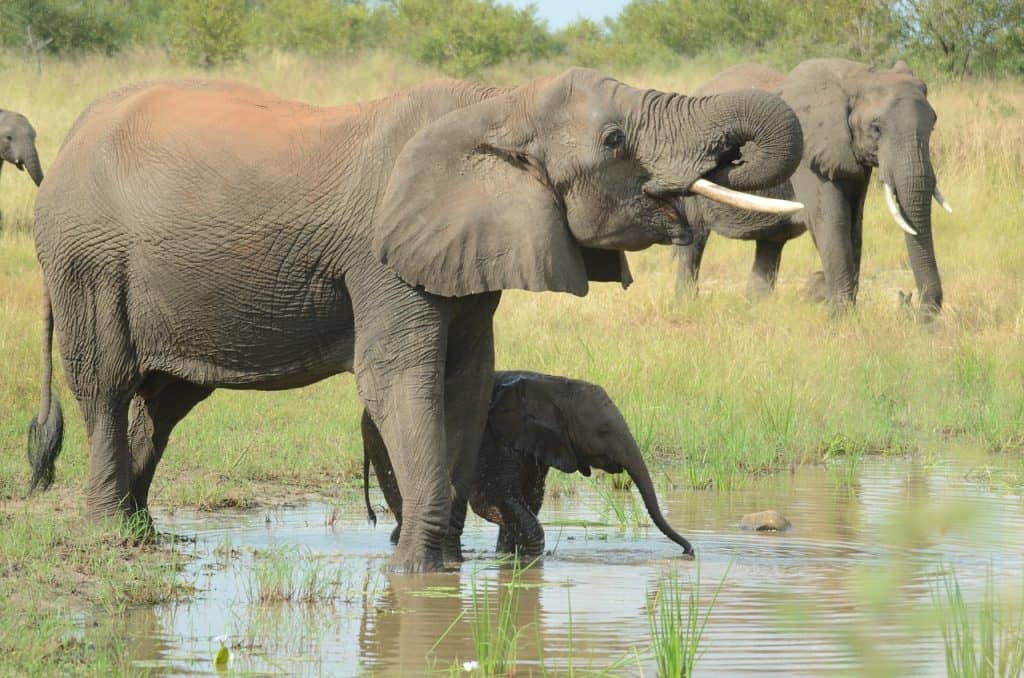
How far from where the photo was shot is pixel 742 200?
5375 mm

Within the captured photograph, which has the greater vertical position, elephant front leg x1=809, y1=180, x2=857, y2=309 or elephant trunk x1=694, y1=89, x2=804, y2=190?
elephant front leg x1=809, y1=180, x2=857, y2=309

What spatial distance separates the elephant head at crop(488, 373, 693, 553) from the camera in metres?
6.71

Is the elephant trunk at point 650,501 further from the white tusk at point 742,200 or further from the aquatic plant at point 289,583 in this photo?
the white tusk at point 742,200

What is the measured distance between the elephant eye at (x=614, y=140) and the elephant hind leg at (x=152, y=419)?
6.73 ft

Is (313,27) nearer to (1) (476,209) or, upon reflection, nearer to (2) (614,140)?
(1) (476,209)

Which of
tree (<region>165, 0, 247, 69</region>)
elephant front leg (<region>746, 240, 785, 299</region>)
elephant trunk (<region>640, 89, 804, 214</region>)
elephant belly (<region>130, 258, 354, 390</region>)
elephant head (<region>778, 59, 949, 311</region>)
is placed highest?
tree (<region>165, 0, 247, 69</region>)

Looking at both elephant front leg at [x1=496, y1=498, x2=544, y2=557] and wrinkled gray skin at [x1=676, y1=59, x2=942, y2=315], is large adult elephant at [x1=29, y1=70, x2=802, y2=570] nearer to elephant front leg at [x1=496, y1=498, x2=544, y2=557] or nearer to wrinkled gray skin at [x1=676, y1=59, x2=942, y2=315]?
elephant front leg at [x1=496, y1=498, x2=544, y2=557]

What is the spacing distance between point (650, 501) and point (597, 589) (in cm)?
64

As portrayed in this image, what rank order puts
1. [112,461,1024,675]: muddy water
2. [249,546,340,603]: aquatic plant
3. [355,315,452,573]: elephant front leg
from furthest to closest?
1. [355,315,452,573]: elephant front leg
2. [249,546,340,603]: aquatic plant
3. [112,461,1024,675]: muddy water

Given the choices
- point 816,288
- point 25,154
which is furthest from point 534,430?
point 25,154

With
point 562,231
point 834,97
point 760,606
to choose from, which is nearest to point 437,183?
point 562,231

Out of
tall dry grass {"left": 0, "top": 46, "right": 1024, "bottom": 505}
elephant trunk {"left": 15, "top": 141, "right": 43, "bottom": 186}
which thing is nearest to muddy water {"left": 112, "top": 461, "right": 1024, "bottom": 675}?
tall dry grass {"left": 0, "top": 46, "right": 1024, "bottom": 505}

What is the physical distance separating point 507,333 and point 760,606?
5606 mm

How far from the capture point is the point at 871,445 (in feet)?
29.8
